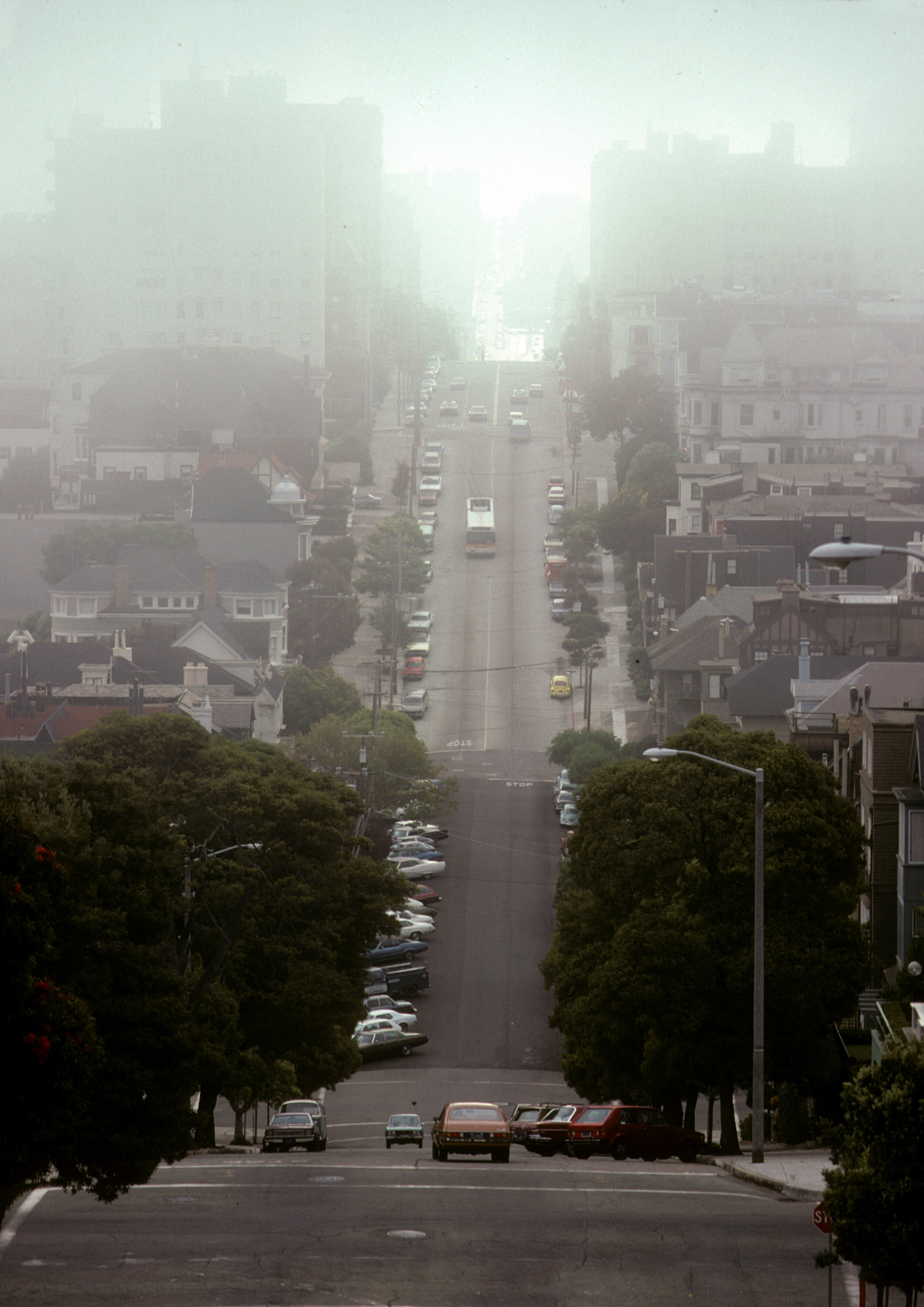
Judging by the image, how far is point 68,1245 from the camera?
93.7ft

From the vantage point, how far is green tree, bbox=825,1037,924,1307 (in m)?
22.7

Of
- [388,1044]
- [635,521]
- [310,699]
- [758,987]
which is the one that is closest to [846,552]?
[758,987]

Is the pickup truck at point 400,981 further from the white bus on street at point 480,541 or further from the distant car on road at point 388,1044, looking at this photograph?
the white bus on street at point 480,541

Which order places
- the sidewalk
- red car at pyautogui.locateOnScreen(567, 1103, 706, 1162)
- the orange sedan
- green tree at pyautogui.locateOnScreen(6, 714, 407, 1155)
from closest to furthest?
green tree at pyautogui.locateOnScreen(6, 714, 407, 1155) → the sidewalk → the orange sedan → red car at pyautogui.locateOnScreen(567, 1103, 706, 1162)

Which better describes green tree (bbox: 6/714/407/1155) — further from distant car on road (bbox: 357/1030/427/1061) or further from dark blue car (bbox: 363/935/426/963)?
dark blue car (bbox: 363/935/426/963)

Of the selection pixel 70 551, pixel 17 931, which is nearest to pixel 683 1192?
pixel 17 931

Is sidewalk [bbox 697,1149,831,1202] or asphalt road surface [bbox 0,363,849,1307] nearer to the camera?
asphalt road surface [bbox 0,363,849,1307]

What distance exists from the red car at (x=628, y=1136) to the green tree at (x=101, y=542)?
138m

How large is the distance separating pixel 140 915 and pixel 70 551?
155 meters

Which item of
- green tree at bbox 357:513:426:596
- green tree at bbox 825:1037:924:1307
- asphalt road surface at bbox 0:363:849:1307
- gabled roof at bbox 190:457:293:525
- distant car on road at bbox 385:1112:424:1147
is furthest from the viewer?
gabled roof at bbox 190:457:293:525

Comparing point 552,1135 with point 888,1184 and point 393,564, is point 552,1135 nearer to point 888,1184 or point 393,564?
point 888,1184

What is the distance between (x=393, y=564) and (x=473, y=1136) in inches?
5457

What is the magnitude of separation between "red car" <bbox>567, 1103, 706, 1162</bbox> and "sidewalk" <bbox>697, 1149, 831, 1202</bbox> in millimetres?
612

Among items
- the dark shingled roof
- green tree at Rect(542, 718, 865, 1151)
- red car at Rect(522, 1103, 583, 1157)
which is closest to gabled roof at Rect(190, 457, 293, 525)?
the dark shingled roof
